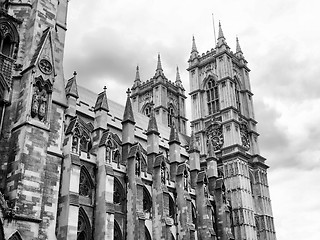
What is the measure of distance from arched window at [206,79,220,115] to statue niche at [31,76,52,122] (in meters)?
36.2

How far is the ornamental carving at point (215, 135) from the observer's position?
46438 mm

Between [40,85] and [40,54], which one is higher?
[40,54]

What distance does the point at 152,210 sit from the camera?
3172cm

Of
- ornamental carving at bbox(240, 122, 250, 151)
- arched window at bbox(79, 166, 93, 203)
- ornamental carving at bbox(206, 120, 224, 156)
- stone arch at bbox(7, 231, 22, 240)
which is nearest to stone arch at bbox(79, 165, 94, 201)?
arched window at bbox(79, 166, 93, 203)

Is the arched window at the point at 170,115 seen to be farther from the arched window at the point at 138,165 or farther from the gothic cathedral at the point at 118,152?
the arched window at the point at 138,165

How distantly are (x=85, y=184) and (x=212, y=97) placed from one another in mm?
27521

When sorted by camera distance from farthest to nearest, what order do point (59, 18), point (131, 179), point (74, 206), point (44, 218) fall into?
point (131, 179) → point (74, 206) → point (59, 18) → point (44, 218)

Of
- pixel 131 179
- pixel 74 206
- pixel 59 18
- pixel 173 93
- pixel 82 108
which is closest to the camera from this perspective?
pixel 59 18

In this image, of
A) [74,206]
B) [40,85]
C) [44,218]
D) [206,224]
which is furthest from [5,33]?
[206,224]

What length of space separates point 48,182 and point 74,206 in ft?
27.2

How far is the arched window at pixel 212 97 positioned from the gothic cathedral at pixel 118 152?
168 mm

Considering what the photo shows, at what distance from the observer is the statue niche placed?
14.1 metres

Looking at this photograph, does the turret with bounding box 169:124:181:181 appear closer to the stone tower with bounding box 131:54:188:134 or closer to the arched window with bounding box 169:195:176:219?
the arched window with bounding box 169:195:176:219

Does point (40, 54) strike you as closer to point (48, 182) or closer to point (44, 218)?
point (48, 182)
